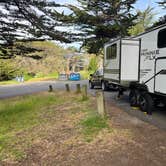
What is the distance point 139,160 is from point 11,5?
11.5 metres

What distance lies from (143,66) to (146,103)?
4.75 feet

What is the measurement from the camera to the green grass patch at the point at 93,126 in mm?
6059

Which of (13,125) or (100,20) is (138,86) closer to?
(13,125)

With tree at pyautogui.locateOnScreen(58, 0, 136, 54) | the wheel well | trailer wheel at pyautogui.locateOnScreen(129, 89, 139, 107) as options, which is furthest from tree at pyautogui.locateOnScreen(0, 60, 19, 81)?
the wheel well

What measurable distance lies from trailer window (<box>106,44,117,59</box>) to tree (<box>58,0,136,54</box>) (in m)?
13.2

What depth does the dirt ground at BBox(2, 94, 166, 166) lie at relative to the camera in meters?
4.57

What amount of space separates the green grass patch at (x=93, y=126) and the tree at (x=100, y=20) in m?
19.3

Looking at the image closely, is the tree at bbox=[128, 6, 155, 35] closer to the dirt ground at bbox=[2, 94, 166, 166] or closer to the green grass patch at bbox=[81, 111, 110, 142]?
the green grass patch at bbox=[81, 111, 110, 142]

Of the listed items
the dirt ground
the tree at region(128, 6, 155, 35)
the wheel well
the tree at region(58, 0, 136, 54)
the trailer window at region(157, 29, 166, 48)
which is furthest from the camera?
the tree at region(128, 6, 155, 35)

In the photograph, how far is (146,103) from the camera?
9.28m

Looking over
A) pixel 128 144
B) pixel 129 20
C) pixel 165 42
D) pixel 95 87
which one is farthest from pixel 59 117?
pixel 129 20

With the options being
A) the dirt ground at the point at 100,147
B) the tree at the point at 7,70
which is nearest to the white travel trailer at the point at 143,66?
the dirt ground at the point at 100,147

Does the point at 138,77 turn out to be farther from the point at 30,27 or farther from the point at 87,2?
the point at 87,2

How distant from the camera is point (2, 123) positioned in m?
8.49
